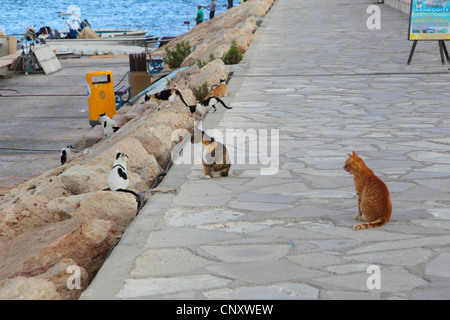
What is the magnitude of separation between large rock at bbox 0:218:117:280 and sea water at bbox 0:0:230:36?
2793 inches

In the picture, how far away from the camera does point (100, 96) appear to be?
13.5 m

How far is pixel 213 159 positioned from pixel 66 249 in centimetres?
196

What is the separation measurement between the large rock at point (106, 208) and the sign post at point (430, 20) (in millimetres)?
9268

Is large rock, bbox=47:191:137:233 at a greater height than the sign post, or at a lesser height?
lesser

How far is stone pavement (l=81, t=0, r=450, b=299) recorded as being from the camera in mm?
3680

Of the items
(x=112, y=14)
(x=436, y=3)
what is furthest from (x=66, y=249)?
(x=112, y=14)

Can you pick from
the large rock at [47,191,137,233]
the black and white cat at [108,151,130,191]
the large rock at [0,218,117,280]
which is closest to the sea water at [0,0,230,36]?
the black and white cat at [108,151,130,191]

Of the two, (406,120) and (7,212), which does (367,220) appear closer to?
(7,212)

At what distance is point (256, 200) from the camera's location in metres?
5.39

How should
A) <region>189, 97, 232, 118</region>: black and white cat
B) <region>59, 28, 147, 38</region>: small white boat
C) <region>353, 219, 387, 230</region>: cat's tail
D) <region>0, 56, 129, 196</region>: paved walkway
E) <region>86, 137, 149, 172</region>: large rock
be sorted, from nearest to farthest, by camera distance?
<region>353, 219, 387, 230</region>: cat's tail < <region>86, 137, 149, 172</region>: large rock < <region>189, 97, 232, 118</region>: black and white cat < <region>0, 56, 129, 196</region>: paved walkway < <region>59, 28, 147, 38</region>: small white boat

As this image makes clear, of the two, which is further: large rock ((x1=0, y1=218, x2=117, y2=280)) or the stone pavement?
large rock ((x1=0, y1=218, x2=117, y2=280))

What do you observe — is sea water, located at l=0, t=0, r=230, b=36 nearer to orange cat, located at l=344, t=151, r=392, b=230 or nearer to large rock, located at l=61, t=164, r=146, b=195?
large rock, located at l=61, t=164, r=146, b=195

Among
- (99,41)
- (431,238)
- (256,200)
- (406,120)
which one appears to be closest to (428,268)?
(431,238)

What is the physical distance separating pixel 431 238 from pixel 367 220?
499 mm
